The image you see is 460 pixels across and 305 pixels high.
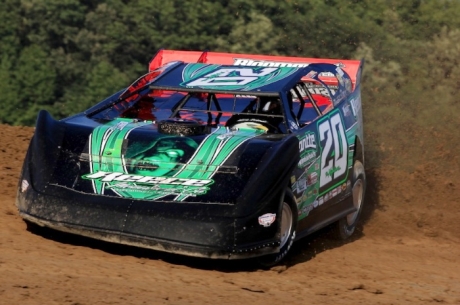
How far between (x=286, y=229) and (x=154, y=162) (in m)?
1.06

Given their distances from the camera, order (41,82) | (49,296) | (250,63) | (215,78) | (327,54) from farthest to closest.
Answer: (41,82) < (327,54) < (250,63) < (215,78) < (49,296)

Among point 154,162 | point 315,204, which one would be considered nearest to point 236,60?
point 315,204

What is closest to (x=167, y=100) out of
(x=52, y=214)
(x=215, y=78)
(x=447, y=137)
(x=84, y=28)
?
(x=215, y=78)

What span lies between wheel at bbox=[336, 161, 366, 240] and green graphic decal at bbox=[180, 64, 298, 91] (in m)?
1.22

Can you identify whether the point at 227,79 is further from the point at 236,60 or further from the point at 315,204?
the point at 236,60

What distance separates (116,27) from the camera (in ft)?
133

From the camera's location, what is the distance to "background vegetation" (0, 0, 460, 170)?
104 feet

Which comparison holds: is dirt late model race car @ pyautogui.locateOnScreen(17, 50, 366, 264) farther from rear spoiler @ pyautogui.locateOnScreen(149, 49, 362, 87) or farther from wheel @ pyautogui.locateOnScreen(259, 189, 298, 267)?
rear spoiler @ pyautogui.locateOnScreen(149, 49, 362, 87)

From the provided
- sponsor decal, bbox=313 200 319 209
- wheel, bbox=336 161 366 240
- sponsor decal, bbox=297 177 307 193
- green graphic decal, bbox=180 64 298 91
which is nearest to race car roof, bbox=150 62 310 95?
green graphic decal, bbox=180 64 298 91

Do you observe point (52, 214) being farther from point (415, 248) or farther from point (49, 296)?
point (415, 248)

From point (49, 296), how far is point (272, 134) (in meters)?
2.45

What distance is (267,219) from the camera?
6410 millimetres

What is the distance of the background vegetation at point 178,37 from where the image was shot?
104 feet

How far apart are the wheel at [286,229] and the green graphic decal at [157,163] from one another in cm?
54
